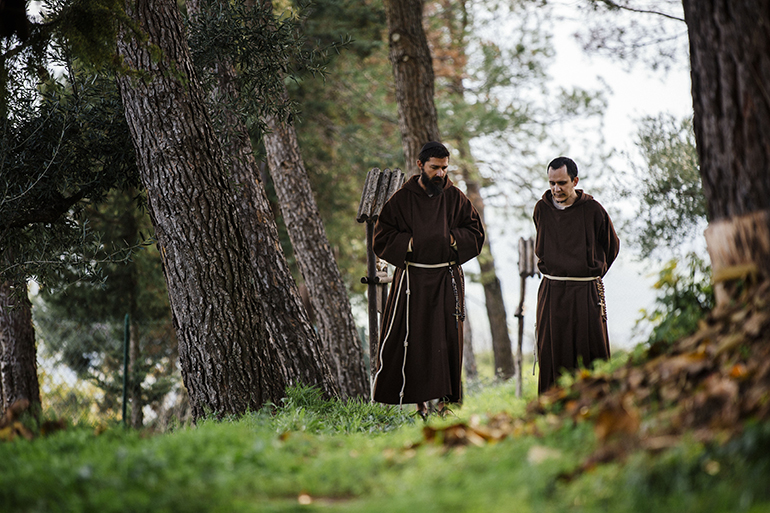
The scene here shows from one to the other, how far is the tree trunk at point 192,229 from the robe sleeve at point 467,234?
177 cm

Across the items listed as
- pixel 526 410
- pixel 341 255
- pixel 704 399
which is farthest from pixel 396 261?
pixel 341 255

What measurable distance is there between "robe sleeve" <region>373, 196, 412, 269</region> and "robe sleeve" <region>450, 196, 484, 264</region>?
43 cm

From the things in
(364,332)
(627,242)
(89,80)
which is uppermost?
(89,80)

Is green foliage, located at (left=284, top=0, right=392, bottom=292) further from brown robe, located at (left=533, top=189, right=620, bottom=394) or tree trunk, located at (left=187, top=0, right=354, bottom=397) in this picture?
brown robe, located at (left=533, top=189, right=620, bottom=394)

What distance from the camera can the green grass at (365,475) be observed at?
1906mm

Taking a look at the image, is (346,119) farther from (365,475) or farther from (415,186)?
(365,475)

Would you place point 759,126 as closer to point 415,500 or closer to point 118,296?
point 415,500

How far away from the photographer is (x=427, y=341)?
5.40 meters

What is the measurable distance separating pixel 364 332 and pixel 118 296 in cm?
448

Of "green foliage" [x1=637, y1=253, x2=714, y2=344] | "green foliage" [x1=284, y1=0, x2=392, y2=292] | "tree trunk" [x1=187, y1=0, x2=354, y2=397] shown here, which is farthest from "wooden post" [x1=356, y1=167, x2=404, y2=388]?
"green foliage" [x1=284, y1=0, x2=392, y2=292]

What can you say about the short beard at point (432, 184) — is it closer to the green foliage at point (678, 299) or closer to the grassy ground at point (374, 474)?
the green foliage at point (678, 299)

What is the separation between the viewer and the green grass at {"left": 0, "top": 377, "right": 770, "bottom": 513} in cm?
191

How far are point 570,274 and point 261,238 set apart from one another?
111 inches

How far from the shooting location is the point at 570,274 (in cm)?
533
